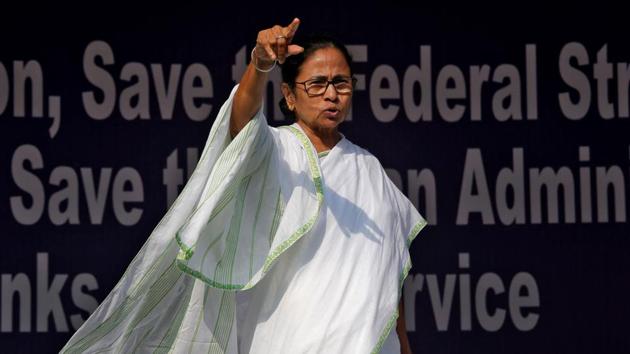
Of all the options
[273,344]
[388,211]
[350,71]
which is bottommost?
[273,344]

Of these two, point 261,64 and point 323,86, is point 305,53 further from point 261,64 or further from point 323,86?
point 261,64

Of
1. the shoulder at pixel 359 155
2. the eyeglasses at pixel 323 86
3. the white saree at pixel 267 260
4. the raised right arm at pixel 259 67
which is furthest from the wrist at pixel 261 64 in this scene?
the shoulder at pixel 359 155

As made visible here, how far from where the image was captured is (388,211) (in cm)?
364

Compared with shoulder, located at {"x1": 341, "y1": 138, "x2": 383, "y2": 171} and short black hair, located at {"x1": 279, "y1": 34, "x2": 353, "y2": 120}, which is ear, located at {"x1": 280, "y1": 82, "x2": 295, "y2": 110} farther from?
shoulder, located at {"x1": 341, "y1": 138, "x2": 383, "y2": 171}

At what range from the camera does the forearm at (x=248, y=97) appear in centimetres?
337

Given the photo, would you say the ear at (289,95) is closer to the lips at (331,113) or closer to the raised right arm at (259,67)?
the lips at (331,113)

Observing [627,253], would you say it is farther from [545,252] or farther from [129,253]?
[129,253]

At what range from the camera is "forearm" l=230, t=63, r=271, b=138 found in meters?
3.37

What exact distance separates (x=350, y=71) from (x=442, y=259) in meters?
1.80

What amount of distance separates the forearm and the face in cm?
20

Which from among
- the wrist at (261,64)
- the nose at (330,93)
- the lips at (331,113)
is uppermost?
the wrist at (261,64)

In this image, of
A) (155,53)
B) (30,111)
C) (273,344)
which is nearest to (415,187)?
(155,53)

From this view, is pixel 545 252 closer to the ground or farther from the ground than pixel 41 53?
closer to the ground

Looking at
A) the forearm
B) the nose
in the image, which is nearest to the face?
the nose
